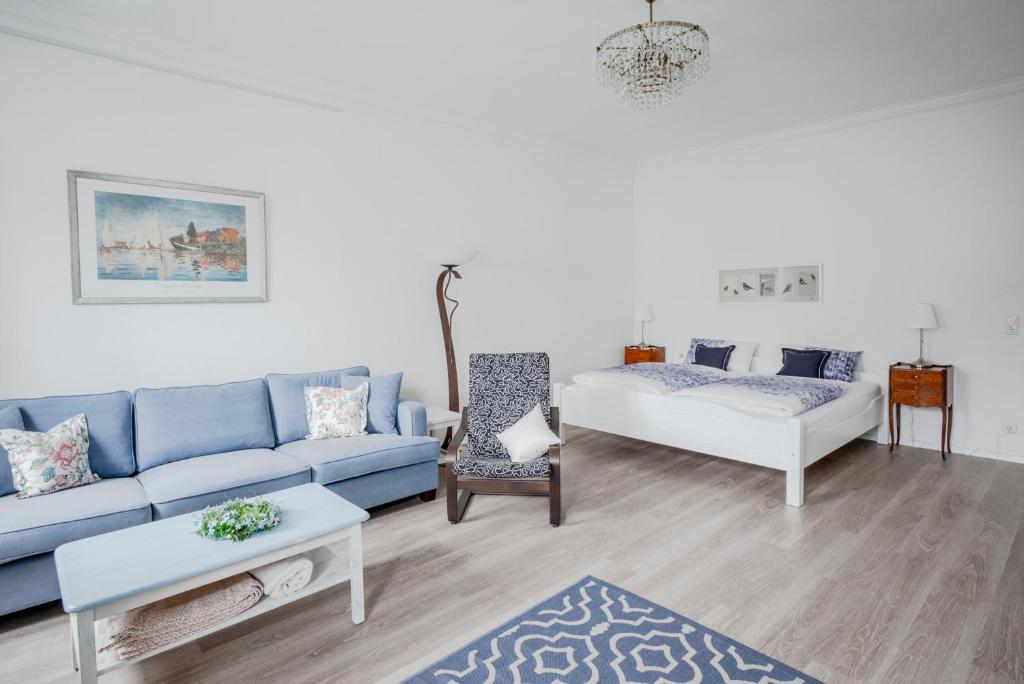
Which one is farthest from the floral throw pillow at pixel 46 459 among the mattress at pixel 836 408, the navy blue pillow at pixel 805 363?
the navy blue pillow at pixel 805 363

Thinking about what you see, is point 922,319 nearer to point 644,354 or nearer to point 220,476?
point 644,354

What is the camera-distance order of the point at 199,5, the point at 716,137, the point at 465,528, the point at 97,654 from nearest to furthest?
the point at 97,654 → the point at 199,5 → the point at 465,528 → the point at 716,137

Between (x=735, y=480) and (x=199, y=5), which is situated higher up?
(x=199, y=5)

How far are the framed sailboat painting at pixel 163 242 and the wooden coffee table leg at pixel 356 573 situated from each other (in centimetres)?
222

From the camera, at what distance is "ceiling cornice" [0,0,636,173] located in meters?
3.08

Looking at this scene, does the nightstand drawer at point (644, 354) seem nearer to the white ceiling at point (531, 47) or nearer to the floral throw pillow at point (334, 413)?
the white ceiling at point (531, 47)

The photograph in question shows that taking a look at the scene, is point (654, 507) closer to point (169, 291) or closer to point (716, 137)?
point (169, 291)

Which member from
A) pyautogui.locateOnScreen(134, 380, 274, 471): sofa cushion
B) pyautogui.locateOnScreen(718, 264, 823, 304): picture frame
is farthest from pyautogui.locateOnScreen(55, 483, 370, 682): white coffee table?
pyautogui.locateOnScreen(718, 264, 823, 304): picture frame

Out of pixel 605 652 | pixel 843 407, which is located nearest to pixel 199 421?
pixel 605 652

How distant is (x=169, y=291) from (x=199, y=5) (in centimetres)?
168

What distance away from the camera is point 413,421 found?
378 cm

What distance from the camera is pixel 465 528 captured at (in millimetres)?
3336

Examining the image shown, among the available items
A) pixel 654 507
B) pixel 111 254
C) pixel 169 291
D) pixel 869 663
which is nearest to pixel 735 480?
pixel 654 507

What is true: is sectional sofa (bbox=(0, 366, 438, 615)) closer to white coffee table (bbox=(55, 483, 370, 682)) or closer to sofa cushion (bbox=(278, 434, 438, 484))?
sofa cushion (bbox=(278, 434, 438, 484))
